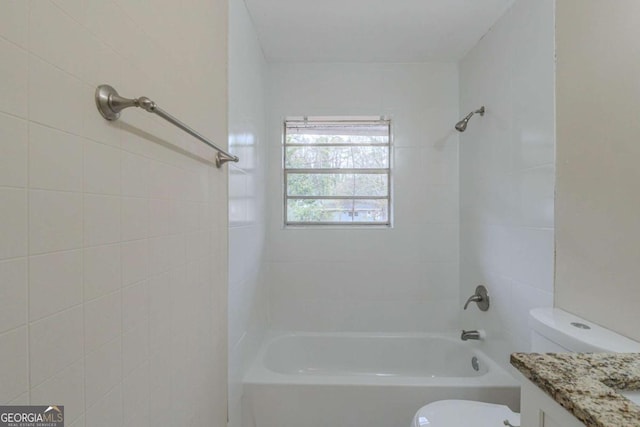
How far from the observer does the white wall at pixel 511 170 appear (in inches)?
51.2

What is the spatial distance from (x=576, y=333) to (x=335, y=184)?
5.26 feet

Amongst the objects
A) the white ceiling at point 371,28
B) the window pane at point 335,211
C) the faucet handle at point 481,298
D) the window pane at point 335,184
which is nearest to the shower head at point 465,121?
the white ceiling at point 371,28

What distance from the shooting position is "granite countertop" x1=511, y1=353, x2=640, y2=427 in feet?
1.48

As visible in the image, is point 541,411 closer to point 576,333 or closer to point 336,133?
point 576,333

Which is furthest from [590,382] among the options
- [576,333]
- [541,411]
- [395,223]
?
[395,223]

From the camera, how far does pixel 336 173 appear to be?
7.43ft

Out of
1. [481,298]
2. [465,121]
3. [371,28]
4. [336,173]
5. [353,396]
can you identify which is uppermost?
[371,28]

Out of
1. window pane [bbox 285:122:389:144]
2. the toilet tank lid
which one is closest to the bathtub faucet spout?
the toilet tank lid

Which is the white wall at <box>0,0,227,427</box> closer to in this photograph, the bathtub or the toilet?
the bathtub

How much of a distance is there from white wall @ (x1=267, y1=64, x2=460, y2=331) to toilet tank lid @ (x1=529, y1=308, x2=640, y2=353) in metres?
0.98

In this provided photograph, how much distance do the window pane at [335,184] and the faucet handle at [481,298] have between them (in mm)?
904

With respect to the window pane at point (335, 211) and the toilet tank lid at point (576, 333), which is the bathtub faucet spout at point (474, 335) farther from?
the window pane at point (335, 211)

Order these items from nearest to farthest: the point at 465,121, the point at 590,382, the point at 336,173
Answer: the point at 590,382 < the point at 465,121 < the point at 336,173

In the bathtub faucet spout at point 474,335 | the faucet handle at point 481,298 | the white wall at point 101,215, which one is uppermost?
the white wall at point 101,215
